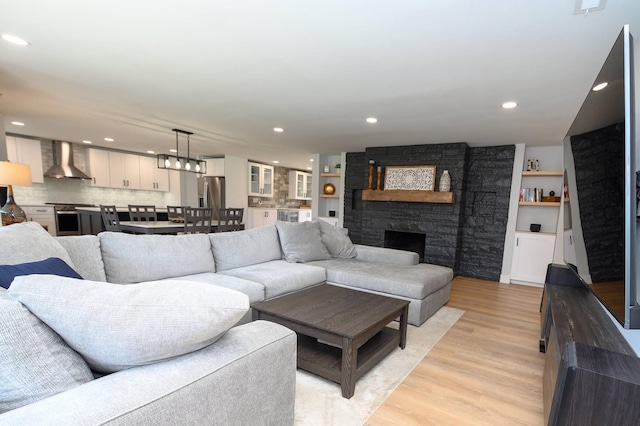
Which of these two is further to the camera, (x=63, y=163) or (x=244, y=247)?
(x=63, y=163)

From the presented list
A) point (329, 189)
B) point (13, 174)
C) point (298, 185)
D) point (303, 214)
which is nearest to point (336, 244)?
point (329, 189)

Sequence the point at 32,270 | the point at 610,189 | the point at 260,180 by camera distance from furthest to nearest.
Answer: the point at 260,180 → the point at 32,270 → the point at 610,189

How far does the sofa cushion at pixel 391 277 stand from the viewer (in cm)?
285

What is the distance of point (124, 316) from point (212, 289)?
0.26 meters

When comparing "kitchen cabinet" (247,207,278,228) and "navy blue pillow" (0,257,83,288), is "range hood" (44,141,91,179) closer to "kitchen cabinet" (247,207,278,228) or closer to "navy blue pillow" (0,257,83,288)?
"kitchen cabinet" (247,207,278,228)

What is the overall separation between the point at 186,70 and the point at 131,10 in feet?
2.38

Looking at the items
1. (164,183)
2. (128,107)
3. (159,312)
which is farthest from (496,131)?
(164,183)

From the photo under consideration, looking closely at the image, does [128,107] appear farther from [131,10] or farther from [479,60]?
[479,60]

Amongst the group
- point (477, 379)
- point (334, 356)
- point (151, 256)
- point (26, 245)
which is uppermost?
point (26, 245)

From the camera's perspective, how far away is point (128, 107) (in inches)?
133

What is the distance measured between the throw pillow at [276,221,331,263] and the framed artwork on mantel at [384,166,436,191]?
214cm

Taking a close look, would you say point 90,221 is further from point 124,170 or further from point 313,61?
point 313,61

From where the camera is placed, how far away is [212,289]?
3.31ft

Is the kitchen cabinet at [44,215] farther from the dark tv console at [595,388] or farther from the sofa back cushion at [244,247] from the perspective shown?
the dark tv console at [595,388]
